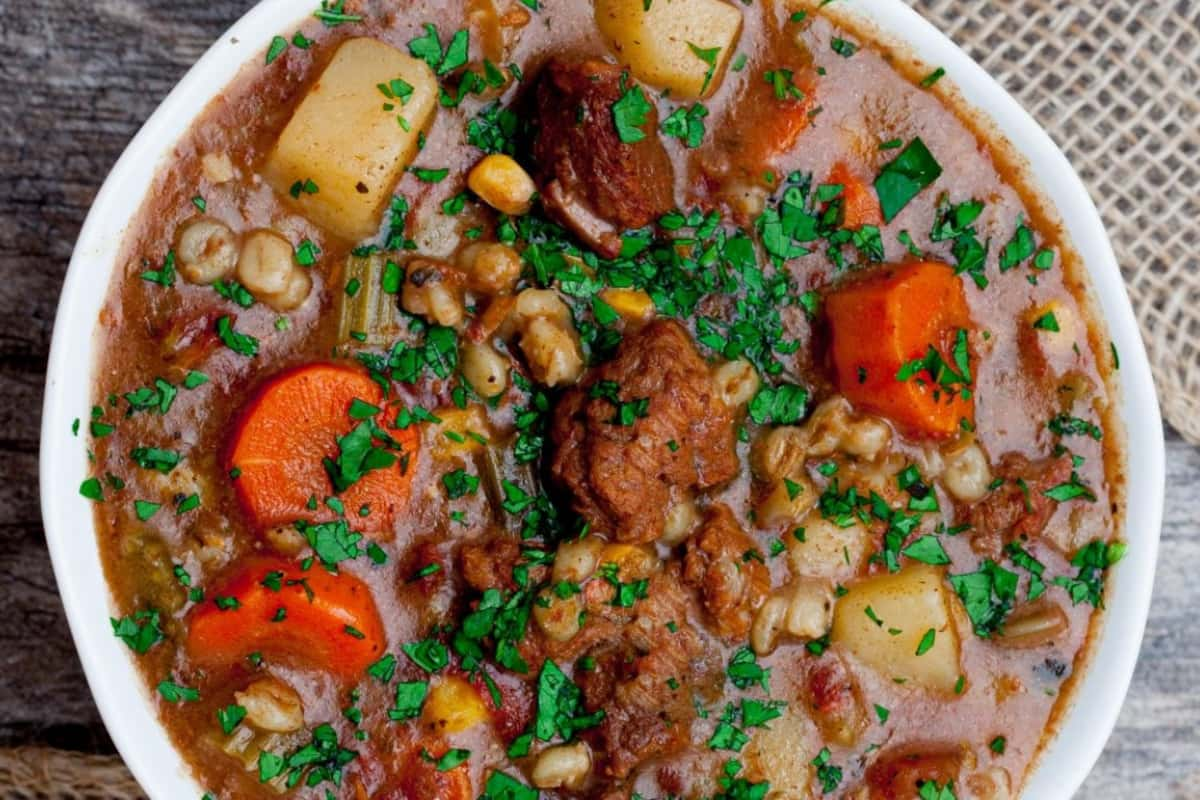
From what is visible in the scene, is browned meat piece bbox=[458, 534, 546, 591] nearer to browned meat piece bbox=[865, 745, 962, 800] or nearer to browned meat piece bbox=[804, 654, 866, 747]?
browned meat piece bbox=[804, 654, 866, 747]

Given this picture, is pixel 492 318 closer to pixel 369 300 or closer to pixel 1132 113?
pixel 369 300

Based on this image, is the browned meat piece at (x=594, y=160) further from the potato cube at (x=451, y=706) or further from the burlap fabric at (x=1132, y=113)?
the burlap fabric at (x=1132, y=113)

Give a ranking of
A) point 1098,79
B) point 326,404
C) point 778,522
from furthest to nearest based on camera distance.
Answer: point 1098,79, point 778,522, point 326,404

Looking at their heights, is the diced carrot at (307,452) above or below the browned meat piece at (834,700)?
above

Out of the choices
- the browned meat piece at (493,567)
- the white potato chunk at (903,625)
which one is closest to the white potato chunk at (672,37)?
the browned meat piece at (493,567)

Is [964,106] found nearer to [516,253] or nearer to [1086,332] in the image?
[1086,332]

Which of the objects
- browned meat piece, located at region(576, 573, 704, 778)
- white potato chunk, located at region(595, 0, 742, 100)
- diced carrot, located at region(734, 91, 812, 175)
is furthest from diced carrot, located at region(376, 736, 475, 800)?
white potato chunk, located at region(595, 0, 742, 100)

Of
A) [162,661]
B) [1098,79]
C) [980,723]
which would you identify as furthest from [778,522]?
[1098,79]
